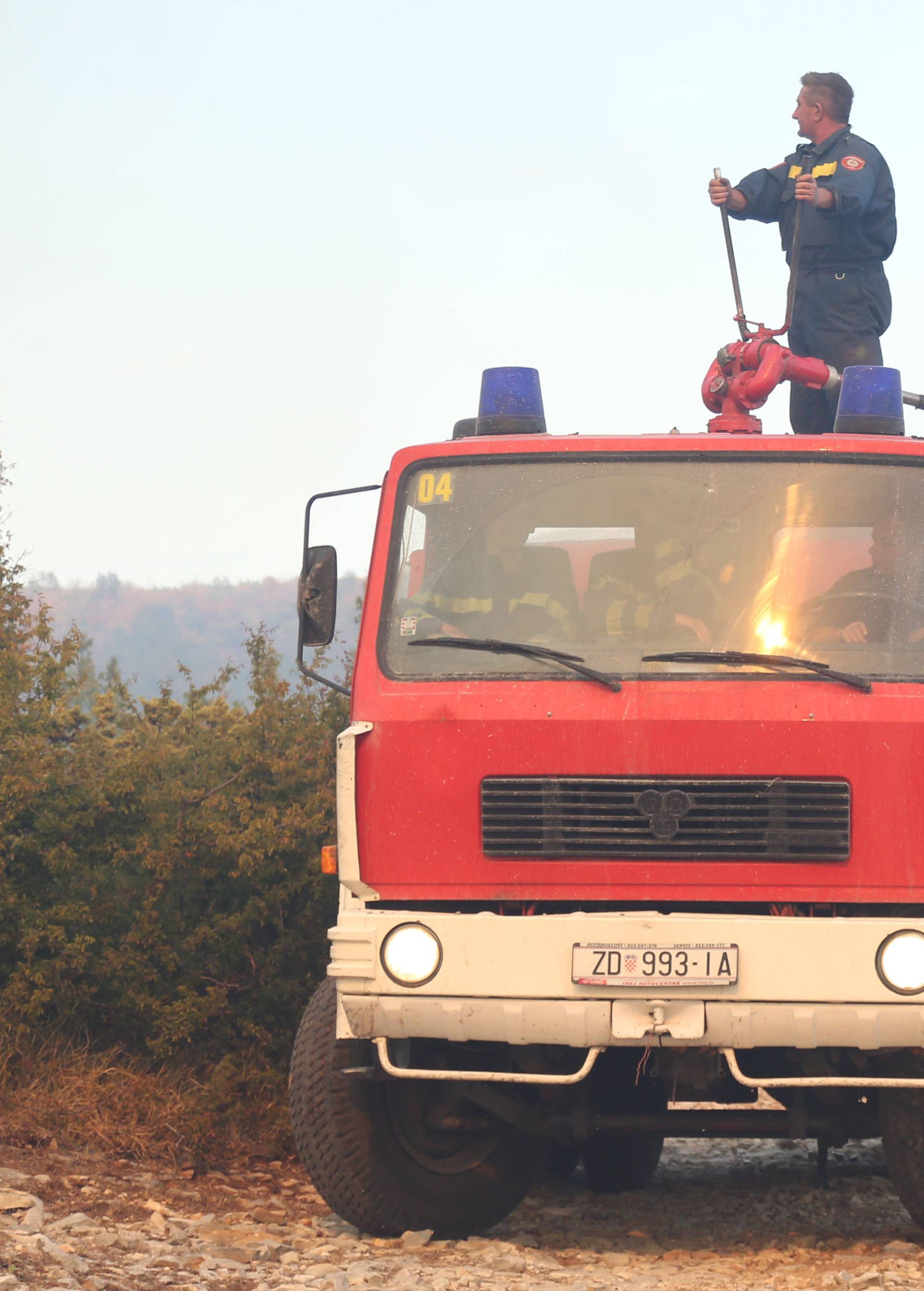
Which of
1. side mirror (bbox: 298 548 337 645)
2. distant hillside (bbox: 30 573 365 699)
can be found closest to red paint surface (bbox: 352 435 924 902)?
side mirror (bbox: 298 548 337 645)

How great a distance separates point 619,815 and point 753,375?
2.70 metres

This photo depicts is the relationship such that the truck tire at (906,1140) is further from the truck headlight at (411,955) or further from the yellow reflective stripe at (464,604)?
the yellow reflective stripe at (464,604)

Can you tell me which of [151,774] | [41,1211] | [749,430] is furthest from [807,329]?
[41,1211]

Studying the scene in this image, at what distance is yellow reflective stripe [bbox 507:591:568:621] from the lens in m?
5.44

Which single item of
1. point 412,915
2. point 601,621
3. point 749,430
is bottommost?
point 412,915

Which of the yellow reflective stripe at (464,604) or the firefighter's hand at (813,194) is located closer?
the yellow reflective stripe at (464,604)

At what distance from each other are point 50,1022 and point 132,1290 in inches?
153

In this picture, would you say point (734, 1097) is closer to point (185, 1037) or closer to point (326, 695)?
point (185, 1037)

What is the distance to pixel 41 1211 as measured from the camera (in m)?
5.79

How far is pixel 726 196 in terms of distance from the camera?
782 cm

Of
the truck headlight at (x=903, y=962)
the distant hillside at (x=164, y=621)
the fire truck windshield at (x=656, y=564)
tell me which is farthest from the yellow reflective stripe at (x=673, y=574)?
the distant hillside at (x=164, y=621)

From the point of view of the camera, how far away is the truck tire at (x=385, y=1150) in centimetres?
547

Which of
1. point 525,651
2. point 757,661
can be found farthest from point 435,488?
point 757,661

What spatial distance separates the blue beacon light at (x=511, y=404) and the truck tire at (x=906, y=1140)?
2.63 m
